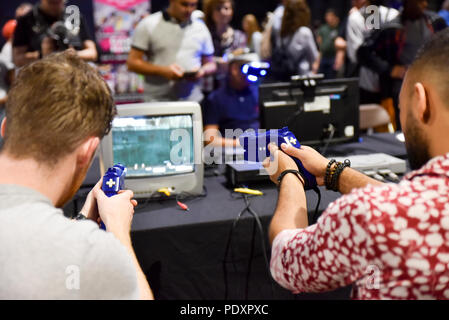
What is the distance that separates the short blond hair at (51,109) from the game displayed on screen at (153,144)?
906mm

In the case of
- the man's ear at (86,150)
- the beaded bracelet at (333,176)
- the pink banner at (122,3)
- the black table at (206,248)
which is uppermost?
the pink banner at (122,3)

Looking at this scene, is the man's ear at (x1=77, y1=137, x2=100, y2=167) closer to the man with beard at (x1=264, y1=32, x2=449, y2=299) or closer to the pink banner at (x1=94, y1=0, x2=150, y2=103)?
the man with beard at (x1=264, y1=32, x2=449, y2=299)

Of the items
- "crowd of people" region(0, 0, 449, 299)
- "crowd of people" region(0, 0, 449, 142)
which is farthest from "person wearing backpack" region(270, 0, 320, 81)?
"crowd of people" region(0, 0, 449, 299)

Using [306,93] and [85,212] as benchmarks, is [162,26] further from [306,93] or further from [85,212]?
Answer: [85,212]

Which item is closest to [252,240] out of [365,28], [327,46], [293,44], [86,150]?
[86,150]

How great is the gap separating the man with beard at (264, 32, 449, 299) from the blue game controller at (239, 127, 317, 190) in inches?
10.7

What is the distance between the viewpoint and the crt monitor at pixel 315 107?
2.07 m

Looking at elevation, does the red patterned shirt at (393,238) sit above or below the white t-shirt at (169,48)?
below

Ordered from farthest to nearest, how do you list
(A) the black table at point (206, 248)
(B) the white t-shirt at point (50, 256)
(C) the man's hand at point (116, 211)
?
(A) the black table at point (206, 248) < (C) the man's hand at point (116, 211) < (B) the white t-shirt at point (50, 256)

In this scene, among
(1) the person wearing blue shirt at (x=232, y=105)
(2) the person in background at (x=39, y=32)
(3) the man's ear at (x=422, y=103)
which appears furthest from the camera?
(1) the person wearing blue shirt at (x=232, y=105)

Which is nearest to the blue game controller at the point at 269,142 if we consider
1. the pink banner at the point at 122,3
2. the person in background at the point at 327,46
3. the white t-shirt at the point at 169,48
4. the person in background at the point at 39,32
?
the white t-shirt at the point at 169,48

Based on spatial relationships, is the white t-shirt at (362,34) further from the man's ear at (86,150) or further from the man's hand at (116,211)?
the man's ear at (86,150)

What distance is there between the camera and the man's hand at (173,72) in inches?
116

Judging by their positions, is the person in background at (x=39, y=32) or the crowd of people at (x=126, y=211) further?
the person in background at (x=39, y=32)
